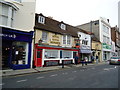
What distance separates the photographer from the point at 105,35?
3047 cm

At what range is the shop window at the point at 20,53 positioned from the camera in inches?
446

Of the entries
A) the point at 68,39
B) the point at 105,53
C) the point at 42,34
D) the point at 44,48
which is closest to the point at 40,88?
the point at 44,48

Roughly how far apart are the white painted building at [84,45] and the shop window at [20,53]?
11.0m

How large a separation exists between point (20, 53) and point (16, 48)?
770 mm

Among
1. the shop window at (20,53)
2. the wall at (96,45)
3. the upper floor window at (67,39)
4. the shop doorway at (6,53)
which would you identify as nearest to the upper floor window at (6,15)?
the shop doorway at (6,53)

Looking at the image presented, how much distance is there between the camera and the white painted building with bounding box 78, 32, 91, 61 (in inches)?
787

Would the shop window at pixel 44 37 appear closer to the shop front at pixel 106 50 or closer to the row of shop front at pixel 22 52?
the row of shop front at pixel 22 52

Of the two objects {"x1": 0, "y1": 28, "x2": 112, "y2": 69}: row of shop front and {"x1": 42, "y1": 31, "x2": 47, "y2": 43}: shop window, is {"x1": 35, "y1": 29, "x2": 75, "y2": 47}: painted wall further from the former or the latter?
{"x1": 0, "y1": 28, "x2": 112, "y2": 69}: row of shop front

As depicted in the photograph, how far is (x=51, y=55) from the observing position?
14695 mm

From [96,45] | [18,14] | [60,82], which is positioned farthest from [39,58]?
[96,45]

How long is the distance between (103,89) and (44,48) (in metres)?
9.88

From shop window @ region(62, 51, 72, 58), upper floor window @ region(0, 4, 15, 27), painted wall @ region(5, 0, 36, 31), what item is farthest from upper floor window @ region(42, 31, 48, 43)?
upper floor window @ region(0, 4, 15, 27)

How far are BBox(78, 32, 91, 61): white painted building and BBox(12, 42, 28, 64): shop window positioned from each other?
11031 millimetres

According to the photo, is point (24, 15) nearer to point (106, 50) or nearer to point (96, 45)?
point (96, 45)
